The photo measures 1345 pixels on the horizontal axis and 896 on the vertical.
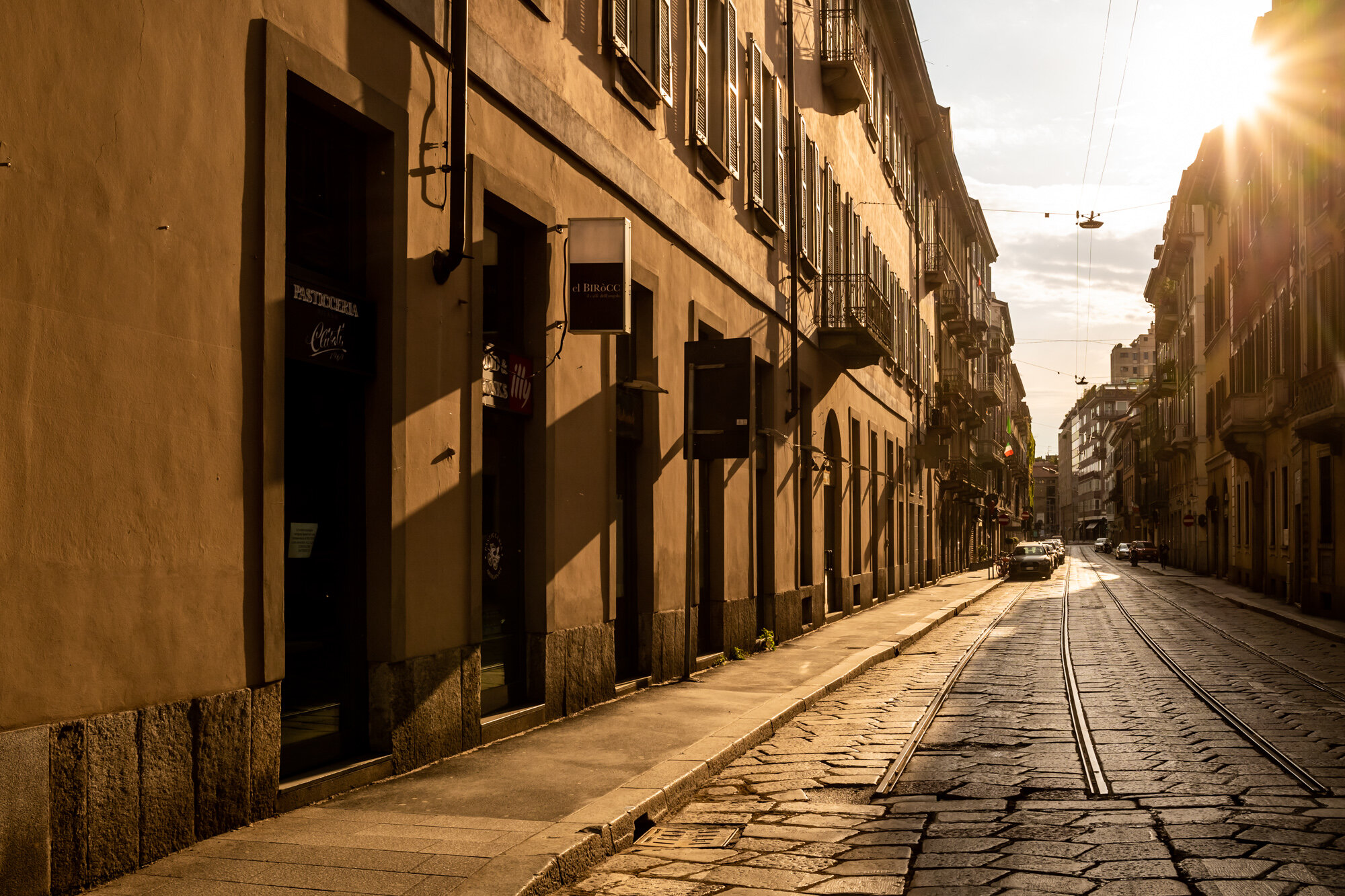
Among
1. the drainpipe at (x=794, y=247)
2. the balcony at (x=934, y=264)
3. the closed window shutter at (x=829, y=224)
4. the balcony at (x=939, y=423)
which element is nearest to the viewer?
the drainpipe at (x=794, y=247)

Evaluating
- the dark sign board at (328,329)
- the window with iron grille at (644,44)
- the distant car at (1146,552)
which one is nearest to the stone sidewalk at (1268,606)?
the window with iron grille at (644,44)

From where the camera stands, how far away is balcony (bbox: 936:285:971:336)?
4553cm

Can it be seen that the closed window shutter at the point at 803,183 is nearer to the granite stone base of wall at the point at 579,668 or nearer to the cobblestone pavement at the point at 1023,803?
the cobblestone pavement at the point at 1023,803

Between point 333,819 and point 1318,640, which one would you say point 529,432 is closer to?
point 333,819

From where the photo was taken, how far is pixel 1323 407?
24672mm

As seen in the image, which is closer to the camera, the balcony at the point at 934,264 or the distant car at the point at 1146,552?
the balcony at the point at 934,264

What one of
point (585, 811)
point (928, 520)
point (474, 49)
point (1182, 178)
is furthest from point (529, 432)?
point (1182, 178)

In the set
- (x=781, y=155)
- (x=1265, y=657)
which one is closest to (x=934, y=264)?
(x=781, y=155)

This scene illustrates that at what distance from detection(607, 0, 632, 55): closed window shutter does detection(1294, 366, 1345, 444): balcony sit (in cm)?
1668

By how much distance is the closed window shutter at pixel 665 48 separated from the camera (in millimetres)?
13054

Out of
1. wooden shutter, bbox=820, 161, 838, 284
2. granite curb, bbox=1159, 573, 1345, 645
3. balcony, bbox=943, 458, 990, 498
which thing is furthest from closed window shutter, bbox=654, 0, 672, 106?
balcony, bbox=943, 458, 990, 498

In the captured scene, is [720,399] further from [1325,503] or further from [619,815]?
[1325,503]

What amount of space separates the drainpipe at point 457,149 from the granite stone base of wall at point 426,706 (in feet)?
8.18

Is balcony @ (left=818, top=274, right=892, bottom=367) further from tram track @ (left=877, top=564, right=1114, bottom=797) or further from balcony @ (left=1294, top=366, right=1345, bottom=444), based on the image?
balcony @ (left=1294, top=366, right=1345, bottom=444)
